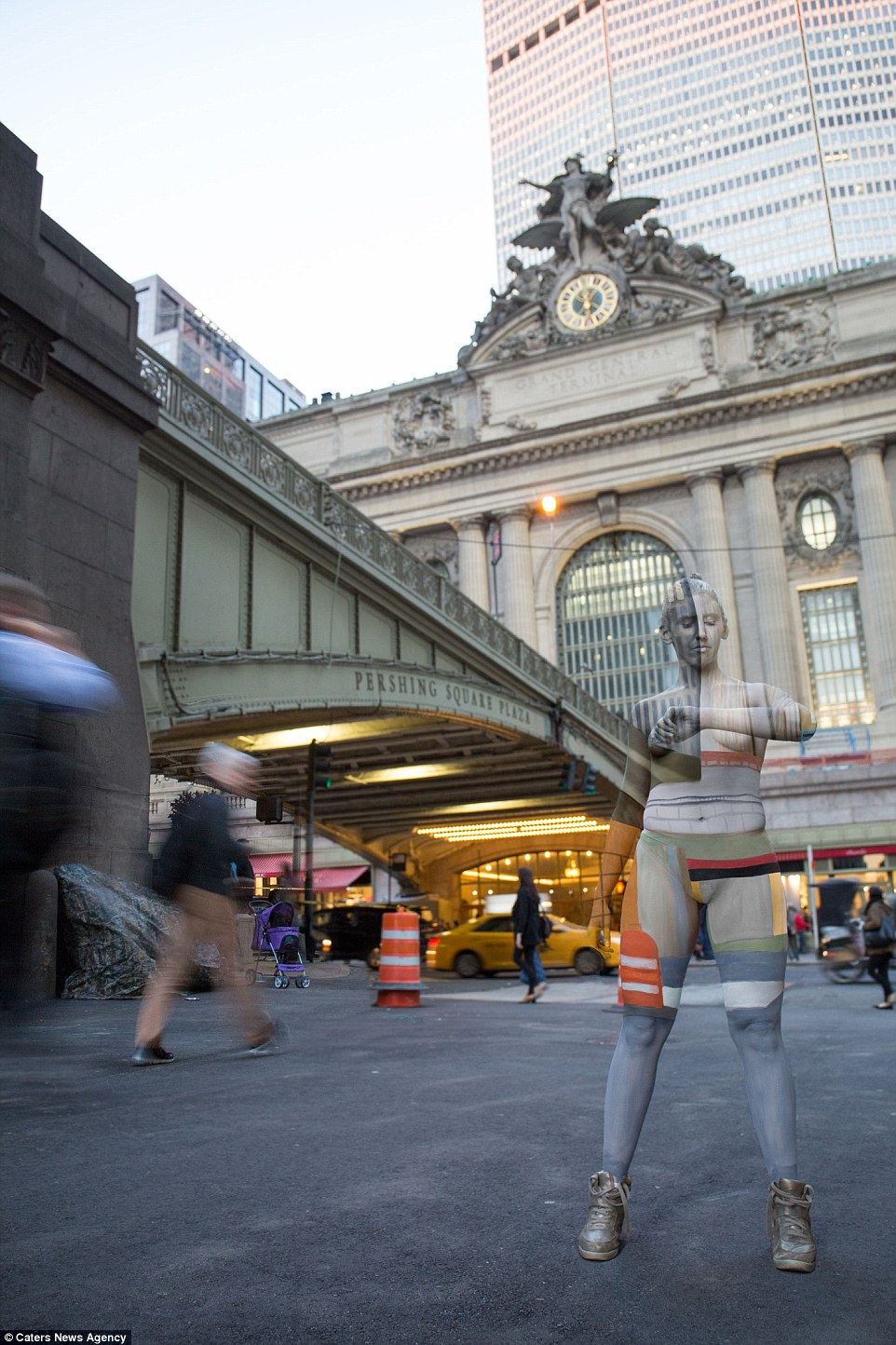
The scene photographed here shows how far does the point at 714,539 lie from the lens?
145ft

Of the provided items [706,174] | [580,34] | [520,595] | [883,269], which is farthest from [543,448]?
[580,34]

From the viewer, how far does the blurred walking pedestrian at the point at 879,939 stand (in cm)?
1276

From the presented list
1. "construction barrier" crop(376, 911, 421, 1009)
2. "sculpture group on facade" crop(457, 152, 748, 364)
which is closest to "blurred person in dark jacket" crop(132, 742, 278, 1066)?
"construction barrier" crop(376, 911, 421, 1009)

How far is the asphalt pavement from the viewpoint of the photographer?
8.00 ft

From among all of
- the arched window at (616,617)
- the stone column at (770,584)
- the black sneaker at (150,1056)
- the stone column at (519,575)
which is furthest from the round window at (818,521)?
the black sneaker at (150,1056)

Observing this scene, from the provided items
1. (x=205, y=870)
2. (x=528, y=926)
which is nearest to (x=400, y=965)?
(x=528, y=926)

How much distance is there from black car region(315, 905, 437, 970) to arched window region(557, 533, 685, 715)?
76.5ft

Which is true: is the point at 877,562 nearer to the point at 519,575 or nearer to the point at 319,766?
the point at 519,575

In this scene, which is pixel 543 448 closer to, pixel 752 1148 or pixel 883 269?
pixel 883 269

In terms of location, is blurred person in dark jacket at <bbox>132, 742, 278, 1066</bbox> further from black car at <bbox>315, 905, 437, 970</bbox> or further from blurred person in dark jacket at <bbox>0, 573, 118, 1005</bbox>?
black car at <bbox>315, 905, 437, 970</bbox>

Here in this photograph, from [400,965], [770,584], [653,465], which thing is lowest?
[400,965]

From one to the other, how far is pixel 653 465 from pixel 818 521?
7.33 metres

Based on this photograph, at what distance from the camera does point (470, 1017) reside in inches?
432
